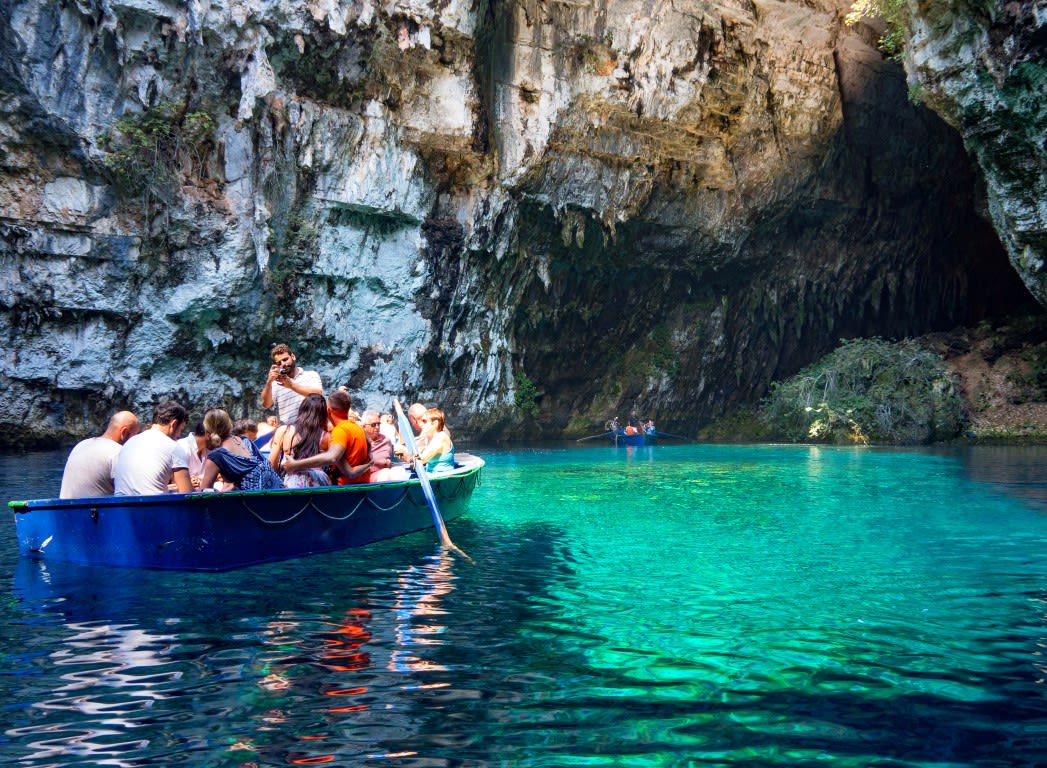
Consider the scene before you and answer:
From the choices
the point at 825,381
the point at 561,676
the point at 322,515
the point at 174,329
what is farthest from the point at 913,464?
the point at 174,329

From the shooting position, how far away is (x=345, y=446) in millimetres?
8562

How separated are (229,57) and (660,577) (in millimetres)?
18825

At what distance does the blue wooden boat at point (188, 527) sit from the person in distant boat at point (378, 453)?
1528 mm

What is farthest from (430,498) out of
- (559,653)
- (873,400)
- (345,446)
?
(873,400)

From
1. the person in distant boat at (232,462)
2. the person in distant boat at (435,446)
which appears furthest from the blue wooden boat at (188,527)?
the person in distant boat at (435,446)

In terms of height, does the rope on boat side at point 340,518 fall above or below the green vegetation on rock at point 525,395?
below

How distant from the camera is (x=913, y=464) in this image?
57.5 feet

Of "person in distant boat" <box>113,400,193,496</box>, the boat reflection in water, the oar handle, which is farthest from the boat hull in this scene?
"person in distant boat" <box>113,400,193,496</box>

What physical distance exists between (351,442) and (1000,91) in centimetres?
1529

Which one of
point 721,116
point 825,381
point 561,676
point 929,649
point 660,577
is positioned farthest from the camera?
point 825,381

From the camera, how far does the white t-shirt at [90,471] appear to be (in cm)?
739

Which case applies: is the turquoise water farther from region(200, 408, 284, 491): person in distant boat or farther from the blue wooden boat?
→ region(200, 408, 284, 491): person in distant boat

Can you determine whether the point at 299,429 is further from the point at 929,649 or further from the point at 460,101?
the point at 460,101

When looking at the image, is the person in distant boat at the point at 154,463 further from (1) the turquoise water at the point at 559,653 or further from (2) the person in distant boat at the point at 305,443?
(2) the person in distant boat at the point at 305,443
